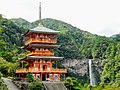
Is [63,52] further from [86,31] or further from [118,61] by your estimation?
[86,31]

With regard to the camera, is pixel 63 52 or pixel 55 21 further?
pixel 55 21

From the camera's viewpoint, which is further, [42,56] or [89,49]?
[89,49]

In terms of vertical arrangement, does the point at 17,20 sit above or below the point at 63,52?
above

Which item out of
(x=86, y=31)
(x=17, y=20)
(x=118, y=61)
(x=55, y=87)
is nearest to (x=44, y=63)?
(x=55, y=87)

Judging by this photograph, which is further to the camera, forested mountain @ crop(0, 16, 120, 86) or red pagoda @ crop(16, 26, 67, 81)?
forested mountain @ crop(0, 16, 120, 86)

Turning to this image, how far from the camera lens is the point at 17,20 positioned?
16012cm

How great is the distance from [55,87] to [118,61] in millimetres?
33470

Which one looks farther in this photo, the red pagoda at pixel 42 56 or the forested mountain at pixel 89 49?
the forested mountain at pixel 89 49

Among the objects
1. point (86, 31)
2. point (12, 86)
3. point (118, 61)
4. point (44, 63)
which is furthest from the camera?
point (86, 31)

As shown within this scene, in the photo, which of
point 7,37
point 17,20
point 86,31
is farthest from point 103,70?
point 17,20

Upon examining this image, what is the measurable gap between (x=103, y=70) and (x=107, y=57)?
319 centimetres

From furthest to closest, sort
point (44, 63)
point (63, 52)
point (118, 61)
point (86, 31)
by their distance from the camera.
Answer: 1. point (86, 31)
2. point (63, 52)
3. point (118, 61)
4. point (44, 63)

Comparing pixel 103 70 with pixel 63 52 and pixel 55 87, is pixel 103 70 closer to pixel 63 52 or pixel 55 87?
pixel 63 52

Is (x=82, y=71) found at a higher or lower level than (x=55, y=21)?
lower
